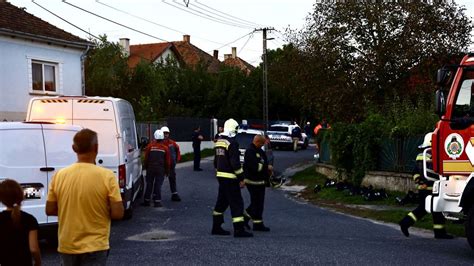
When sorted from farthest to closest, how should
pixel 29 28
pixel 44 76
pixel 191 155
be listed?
pixel 191 155
pixel 44 76
pixel 29 28

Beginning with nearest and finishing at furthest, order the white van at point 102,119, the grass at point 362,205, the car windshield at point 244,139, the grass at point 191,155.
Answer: the white van at point 102,119
the grass at point 362,205
the car windshield at point 244,139
the grass at point 191,155

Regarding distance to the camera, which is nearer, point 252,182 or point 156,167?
point 252,182

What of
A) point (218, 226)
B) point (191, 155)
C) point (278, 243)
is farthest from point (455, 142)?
point (191, 155)

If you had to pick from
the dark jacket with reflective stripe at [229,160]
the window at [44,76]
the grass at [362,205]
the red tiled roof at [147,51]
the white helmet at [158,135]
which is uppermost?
the red tiled roof at [147,51]

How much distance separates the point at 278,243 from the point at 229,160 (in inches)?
62.1

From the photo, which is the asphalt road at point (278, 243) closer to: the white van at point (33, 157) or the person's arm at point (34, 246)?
the white van at point (33, 157)

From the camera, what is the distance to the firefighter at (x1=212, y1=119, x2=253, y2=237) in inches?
389

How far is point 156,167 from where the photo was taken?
14.2 metres

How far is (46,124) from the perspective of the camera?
862cm

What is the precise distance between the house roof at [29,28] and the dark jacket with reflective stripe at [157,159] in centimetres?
1108

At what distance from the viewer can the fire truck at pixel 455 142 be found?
337 inches

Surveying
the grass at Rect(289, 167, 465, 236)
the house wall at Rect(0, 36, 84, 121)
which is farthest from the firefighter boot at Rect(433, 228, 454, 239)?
the house wall at Rect(0, 36, 84, 121)

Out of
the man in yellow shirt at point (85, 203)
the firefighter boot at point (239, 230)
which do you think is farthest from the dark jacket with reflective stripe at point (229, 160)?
the man in yellow shirt at point (85, 203)

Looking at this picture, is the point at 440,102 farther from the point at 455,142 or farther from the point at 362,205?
the point at 362,205
